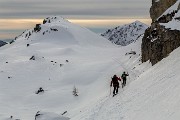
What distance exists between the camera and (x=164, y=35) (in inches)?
1415

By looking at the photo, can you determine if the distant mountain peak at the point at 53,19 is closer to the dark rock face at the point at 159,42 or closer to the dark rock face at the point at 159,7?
the dark rock face at the point at 159,7

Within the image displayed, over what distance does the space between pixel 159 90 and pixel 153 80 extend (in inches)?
184

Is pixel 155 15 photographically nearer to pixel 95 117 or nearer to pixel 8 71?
pixel 95 117

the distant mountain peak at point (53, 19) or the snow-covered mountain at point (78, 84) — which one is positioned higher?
the distant mountain peak at point (53, 19)

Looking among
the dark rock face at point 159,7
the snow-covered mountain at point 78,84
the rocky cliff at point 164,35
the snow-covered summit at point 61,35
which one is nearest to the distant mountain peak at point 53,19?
the snow-covered summit at point 61,35

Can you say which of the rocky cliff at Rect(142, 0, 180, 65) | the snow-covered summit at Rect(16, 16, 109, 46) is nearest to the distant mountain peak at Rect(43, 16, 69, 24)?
the snow-covered summit at Rect(16, 16, 109, 46)

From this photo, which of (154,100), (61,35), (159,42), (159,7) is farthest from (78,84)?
(61,35)

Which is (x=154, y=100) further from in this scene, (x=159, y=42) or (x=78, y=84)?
(x=78, y=84)

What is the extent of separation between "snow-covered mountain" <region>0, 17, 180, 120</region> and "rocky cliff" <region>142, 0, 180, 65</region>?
4.85 ft

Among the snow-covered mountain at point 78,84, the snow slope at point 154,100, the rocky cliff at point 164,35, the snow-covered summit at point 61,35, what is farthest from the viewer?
the snow-covered summit at point 61,35

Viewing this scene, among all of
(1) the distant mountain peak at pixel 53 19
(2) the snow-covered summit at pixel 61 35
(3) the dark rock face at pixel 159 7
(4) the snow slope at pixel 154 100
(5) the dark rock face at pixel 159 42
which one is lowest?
(4) the snow slope at pixel 154 100

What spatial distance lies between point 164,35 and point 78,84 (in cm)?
2686

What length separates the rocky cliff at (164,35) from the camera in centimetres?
3419

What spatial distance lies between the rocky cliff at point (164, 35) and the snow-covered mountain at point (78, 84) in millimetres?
1480
